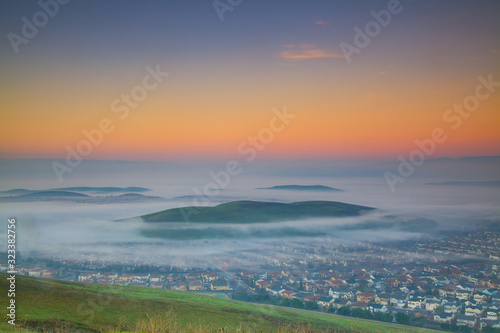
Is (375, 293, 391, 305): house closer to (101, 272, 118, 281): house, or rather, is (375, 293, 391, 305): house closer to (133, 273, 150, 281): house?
(133, 273, 150, 281): house

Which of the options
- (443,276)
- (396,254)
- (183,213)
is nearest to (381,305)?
(443,276)

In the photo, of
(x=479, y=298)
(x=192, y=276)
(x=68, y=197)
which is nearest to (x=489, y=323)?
(x=479, y=298)

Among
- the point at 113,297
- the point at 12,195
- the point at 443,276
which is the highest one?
the point at 12,195

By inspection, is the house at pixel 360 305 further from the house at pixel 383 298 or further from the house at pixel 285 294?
the house at pixel 285 294

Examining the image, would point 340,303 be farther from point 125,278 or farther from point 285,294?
point 125,278

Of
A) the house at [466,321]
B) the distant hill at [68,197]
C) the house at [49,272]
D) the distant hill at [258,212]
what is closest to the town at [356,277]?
the house at [466,321]

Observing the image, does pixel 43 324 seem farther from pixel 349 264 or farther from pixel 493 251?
pixel 493 251

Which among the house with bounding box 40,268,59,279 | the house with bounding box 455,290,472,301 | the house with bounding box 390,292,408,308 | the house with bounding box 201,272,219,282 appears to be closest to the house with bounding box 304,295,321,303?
the house with bounding box 390,292,408,308
